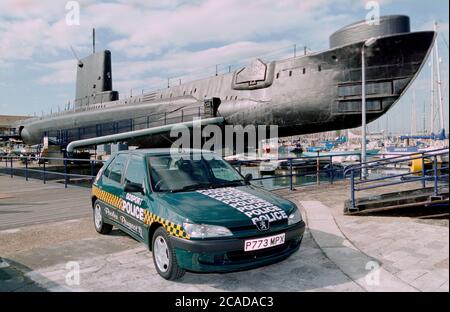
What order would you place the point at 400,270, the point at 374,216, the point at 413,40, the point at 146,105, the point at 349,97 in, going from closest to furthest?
the point at 400,270 < the point at 374,216 < the point at 413,40 < the point at 349,97 < the point at 146,105

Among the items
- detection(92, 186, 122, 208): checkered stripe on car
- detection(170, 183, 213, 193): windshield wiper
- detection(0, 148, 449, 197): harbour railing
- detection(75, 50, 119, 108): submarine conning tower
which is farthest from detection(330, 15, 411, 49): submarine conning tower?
detection(75, 50, 119, 108): submarine conning tower

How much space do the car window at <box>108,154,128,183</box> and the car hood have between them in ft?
5.34

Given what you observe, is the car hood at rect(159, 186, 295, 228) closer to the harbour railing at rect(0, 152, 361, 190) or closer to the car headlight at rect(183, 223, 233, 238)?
the car headlight at rect(183, 223, 233, 238)

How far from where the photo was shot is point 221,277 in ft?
15.3

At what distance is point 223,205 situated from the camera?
179 inches

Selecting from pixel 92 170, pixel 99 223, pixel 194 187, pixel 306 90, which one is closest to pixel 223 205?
pixel 194 187

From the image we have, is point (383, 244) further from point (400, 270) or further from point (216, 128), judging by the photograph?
point (216, 128)

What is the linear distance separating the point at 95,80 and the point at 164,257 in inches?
1003

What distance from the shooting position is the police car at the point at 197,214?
4133 mm

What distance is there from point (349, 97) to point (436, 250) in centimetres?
1030

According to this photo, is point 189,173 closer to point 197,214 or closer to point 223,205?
point 223,205

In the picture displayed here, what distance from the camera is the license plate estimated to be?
4.17 metres
